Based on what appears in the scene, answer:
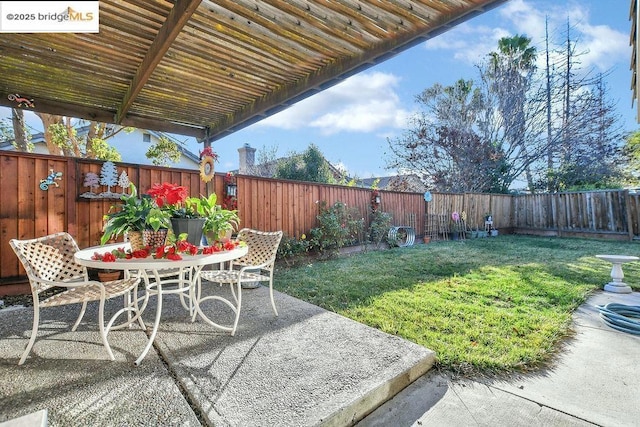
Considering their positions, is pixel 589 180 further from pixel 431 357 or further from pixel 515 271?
pixel 431 357

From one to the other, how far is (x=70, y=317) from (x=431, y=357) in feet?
9.84

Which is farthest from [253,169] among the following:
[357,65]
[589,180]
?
[589,180]

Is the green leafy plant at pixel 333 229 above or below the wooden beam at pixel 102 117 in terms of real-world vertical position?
below

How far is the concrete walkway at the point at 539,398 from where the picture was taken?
55.6 inches

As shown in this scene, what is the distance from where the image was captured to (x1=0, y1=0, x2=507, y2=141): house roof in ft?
8.01

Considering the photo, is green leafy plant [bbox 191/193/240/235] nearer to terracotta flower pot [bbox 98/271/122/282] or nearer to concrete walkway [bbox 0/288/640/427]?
concrete walkway [bbox 0/288/640/427]

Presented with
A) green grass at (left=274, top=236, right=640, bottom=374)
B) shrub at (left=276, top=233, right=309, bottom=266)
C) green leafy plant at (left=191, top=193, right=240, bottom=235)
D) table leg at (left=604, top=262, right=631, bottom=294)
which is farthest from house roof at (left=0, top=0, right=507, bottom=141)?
table leg at (left=604, top=262, right=631, bottom=294)

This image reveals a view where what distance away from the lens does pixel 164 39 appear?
2.47 m

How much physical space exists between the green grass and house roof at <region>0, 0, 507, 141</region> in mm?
2492

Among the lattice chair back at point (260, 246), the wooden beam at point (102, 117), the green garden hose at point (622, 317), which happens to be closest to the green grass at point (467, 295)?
the green garden hose at point (622, 317)

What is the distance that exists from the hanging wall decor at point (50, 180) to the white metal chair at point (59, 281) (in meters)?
1.62

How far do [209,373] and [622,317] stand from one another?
3295mm

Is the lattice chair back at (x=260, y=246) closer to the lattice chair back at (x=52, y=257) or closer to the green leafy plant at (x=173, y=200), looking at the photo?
the green leafy plant at (x=173, y=200)

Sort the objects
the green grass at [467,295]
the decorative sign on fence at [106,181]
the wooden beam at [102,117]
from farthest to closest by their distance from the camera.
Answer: the wooden beam at [102,117]
the decorative sign on fence at [106,181]
the green grass at [467,295]
